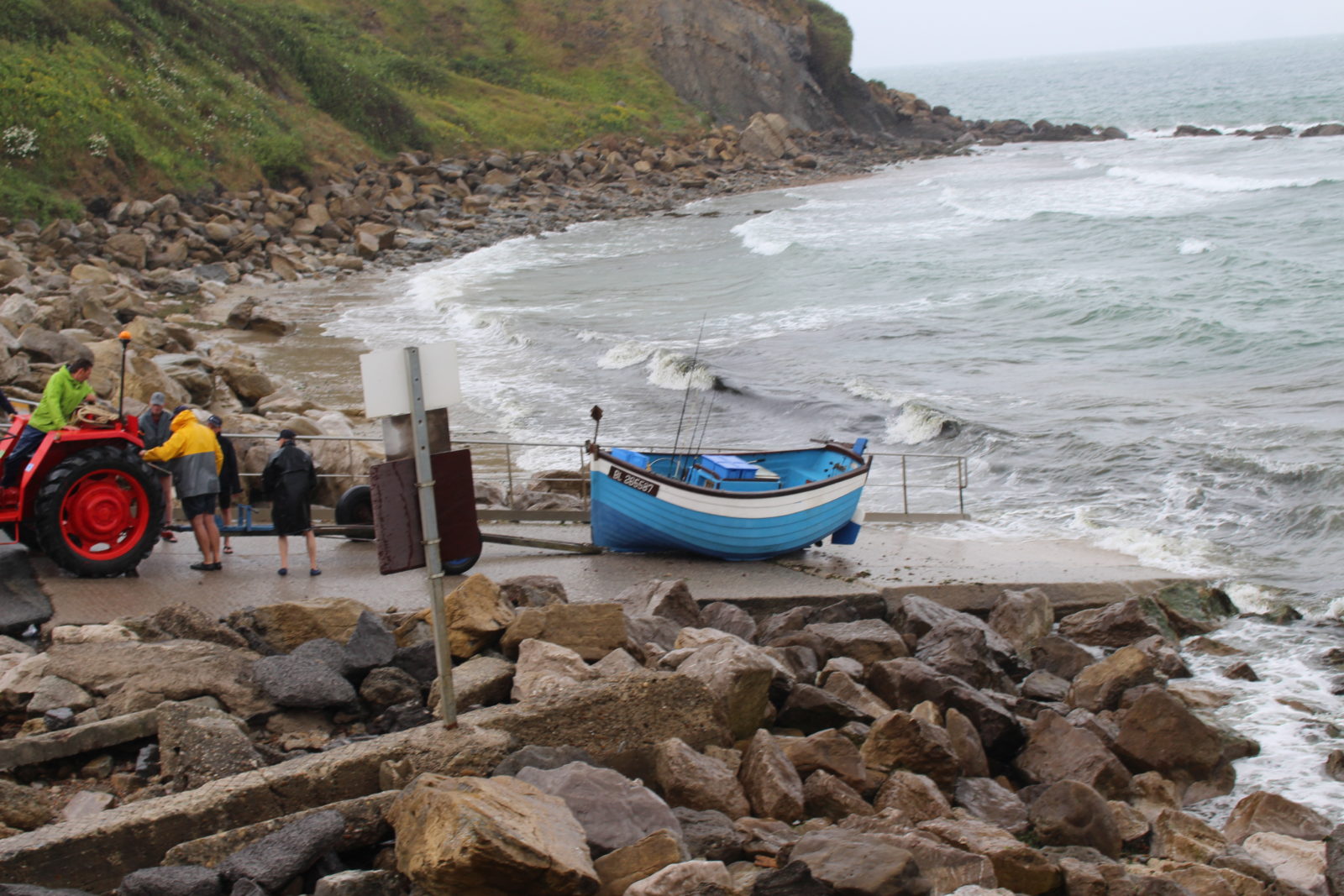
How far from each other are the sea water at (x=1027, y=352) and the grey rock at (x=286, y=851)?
6.14 metres

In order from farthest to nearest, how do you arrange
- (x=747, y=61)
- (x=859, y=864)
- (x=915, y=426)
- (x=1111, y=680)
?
1. (x=747, y=61)
2. (x=915, y=426)
3. (x=1111, y=680)
4. (x=859, y=864)

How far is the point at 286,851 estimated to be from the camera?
17.4 feet

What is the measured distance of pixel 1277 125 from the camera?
80688mm

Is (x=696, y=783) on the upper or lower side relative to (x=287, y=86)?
lower

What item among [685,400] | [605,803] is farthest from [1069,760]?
[685,400]

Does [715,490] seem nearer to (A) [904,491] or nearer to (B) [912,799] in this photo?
(A) [904,491]

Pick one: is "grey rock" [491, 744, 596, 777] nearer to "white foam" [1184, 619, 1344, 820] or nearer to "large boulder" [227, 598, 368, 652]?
"large boulder" [227, 598, 368, 652]

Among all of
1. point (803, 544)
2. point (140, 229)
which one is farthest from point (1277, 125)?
point (803, 544)

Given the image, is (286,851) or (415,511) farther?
(415,511)

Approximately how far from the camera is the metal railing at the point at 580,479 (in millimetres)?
14250

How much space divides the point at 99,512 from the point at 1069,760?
7780 millimetres

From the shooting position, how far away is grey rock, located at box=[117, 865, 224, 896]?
5.03 meters

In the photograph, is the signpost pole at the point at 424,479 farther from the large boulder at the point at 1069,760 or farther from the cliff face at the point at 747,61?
the cliff face at the point at 747,61

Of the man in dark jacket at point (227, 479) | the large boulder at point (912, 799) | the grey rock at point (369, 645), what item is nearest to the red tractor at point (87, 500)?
the man in dark jacket at point (227, 479)
